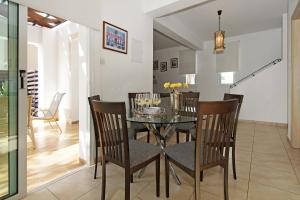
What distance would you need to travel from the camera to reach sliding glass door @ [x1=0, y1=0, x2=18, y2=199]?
1654 millimetres

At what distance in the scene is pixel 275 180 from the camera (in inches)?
80.7

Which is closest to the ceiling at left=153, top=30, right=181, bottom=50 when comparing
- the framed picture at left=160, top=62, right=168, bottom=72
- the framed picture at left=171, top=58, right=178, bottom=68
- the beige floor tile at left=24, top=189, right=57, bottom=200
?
the framed picture at left=171, top=58, right=178, bottom=68

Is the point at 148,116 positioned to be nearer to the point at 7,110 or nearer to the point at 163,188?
the point at 163,188

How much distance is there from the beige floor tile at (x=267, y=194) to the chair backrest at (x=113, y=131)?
1283 millimetres

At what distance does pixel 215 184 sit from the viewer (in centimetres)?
198

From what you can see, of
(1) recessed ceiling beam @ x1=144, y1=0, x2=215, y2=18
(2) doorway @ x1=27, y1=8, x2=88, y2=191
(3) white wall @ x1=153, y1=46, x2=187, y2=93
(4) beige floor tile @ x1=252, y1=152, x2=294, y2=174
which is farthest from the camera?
(3) white wall @ x1=153, y1=46, x2=187, y2=93

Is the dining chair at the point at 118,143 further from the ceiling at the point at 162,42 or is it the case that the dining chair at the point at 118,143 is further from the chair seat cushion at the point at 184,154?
the ceiling at the point at 162,42

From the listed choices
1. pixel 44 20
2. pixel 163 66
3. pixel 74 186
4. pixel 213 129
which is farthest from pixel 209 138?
pixel 163 66

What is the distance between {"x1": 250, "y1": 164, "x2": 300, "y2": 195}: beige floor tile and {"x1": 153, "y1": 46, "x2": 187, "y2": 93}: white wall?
5.74 metres

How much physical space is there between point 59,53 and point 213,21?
4708 millimetres

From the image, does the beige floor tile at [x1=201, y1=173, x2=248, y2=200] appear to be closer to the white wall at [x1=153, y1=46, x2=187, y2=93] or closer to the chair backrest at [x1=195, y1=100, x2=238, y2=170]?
the chair backrest at [x1=195, y1=100, x2=238, y2=170]

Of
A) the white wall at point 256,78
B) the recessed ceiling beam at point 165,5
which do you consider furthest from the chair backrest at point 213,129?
the white wall at point 256,78

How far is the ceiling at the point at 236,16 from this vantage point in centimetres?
409

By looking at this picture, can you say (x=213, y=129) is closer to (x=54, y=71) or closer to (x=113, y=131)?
(x=113, y=131)
